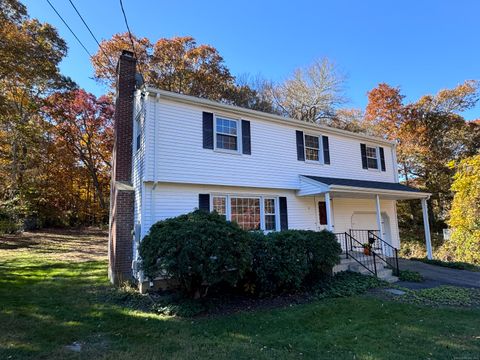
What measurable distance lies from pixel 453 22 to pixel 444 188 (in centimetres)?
1139

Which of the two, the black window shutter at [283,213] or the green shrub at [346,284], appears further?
the black window shutter at [283,213]

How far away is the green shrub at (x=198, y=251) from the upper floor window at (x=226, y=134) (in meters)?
4.08

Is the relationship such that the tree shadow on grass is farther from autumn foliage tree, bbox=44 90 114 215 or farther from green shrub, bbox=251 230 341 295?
autumn foliage tree, bbox=44 90 114 215

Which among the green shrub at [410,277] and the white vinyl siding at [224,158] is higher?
the white vinyl siding at [224,158]

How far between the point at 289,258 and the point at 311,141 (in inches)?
256

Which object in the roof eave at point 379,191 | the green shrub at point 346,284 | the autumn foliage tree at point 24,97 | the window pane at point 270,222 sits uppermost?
the autumn foliage tree at point 24,97

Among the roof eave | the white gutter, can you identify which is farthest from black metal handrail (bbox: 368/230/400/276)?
the white gutter

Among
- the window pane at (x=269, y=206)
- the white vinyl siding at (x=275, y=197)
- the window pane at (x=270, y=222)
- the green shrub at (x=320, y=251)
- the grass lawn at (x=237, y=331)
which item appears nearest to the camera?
the grass lawn at (x=237, y=331)

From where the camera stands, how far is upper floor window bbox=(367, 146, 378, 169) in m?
14.5

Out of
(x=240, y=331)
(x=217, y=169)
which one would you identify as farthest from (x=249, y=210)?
(x=240, y=331)

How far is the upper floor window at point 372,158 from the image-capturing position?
14477 millimetres

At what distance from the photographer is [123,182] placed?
993cm

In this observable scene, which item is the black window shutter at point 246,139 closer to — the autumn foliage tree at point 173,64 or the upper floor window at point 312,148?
the upper floor window at point 312,148

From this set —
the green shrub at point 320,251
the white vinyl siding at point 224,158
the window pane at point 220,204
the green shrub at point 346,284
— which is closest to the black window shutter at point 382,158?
the white vinyl siding at point 224,158
